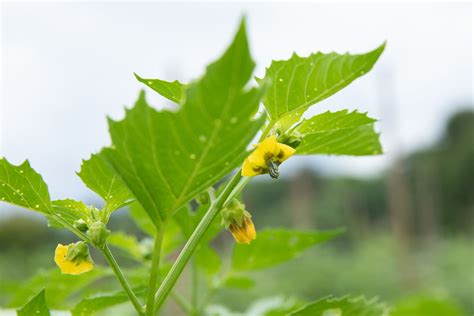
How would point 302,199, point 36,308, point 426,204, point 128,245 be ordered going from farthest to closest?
1. point 426,204
2. point 302,199
3. point 128,245
4. point 36,308

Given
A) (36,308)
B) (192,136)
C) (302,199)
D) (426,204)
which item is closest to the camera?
(192,136)

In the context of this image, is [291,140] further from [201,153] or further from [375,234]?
[375,234]

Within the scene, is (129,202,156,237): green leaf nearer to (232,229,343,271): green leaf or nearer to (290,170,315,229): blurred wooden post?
(232,229,343,271): green leaf

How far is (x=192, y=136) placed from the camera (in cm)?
34

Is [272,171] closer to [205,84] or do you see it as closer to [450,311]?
[205,84]

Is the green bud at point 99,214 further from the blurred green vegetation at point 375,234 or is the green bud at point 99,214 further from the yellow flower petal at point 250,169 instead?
the blurred green vegetation at point 375,234

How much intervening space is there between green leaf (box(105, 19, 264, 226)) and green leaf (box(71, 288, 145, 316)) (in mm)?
148

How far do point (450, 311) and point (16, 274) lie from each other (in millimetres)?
8935

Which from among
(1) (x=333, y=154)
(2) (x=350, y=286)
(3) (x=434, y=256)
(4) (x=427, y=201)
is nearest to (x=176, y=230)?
(1) (x=333, y=154)

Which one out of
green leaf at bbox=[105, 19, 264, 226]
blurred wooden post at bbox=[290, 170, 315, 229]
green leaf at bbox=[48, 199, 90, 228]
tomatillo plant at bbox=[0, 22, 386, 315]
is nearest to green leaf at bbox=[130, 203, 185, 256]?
tomatillo plant at bbox=[0, 22, 386, 315]

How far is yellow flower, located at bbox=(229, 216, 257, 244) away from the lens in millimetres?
469

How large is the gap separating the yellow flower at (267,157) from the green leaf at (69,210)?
14 centimetres

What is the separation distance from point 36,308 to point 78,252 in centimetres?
5

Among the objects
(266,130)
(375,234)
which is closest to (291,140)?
(266,130)
